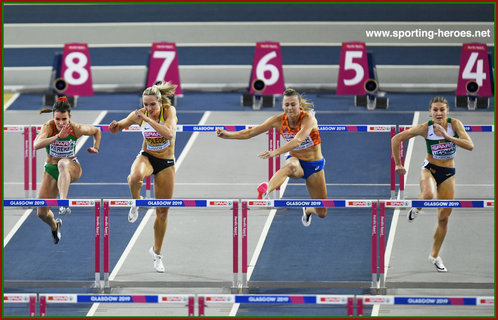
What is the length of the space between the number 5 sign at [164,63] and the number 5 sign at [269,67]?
1.39 meters

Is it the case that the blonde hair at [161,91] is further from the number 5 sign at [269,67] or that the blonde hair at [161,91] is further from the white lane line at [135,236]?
the number 5 sign at [269,67]

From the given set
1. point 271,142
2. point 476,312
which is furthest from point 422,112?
point 476,312

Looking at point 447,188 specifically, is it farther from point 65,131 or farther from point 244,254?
point 65,131

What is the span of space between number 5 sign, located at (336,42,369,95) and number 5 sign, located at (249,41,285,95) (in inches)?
42.7

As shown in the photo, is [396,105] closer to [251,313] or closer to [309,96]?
[309,96]

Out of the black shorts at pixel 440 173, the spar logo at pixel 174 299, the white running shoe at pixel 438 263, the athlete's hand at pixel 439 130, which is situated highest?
the athlete's hand at pixel 439 130

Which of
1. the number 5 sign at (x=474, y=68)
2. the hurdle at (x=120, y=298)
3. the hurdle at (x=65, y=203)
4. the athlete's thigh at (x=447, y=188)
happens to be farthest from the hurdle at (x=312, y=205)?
the number 5 sign at (x=474, y=68)

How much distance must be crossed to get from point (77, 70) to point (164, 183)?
28.9 feet

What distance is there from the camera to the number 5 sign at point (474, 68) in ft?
69.2

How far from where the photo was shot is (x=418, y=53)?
23188 mm

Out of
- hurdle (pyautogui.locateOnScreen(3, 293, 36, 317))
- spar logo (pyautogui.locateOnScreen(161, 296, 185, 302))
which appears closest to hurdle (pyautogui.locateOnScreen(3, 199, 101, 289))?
hurdle (pyautogui.locateOnScreen(3, 293, 36, 317))

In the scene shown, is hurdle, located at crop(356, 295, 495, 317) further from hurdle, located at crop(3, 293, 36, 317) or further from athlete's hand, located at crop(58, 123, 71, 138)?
athlete's hand, located at crop(58, 123, 71, 138)

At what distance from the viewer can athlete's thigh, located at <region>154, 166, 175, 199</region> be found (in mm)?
13252

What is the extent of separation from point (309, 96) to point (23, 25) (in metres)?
5.92
